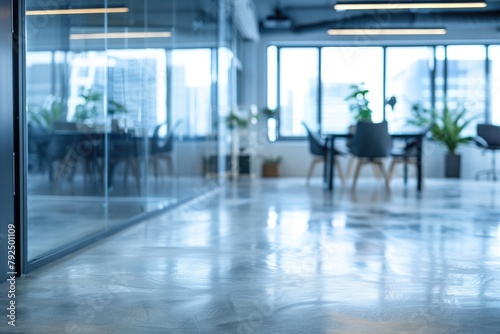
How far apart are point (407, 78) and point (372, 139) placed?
4900mm

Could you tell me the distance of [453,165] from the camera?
37.2 ft

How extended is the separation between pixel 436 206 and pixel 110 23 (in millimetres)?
3537

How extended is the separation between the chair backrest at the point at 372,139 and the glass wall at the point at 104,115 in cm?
214

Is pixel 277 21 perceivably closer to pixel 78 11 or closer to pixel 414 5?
pixel 414 5

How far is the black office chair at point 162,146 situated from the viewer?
520 cm

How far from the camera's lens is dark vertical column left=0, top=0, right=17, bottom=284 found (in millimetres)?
2658

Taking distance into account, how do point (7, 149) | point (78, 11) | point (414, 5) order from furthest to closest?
point (414, 5) → point (78, 11) → point (7, 149)

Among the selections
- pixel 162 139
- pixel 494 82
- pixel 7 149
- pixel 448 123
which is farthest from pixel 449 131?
pixel 7 149

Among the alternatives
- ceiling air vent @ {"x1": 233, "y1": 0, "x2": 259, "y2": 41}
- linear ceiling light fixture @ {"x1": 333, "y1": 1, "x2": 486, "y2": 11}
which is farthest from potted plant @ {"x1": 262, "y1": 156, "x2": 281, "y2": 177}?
linear ceiling light fixture @ {"x1": 333, "y1": 1, "x2": 486, "y2": 11}

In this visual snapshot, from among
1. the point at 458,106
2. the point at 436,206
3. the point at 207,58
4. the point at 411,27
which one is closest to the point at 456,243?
the point at 436,206

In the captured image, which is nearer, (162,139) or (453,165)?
(162,139)

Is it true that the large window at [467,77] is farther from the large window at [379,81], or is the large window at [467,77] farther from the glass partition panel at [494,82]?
the glass partition panel at [494,82]

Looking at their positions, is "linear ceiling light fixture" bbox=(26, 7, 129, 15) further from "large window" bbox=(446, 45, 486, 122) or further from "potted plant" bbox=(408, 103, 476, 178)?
"large window" bbox=(446, 45, 486, 122)

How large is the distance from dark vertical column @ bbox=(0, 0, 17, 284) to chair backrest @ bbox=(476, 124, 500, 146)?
30.7ft
